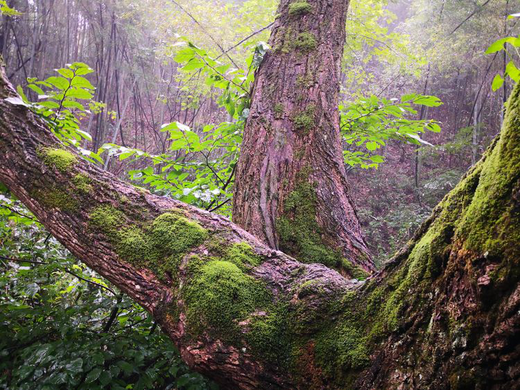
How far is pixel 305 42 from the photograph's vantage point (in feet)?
5.64

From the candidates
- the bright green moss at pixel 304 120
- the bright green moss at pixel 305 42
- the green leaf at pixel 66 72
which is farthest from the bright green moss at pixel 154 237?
the bright green moss at pixel 305 42

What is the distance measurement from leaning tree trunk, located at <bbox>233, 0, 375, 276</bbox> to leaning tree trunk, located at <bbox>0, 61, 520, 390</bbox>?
0.38 metres

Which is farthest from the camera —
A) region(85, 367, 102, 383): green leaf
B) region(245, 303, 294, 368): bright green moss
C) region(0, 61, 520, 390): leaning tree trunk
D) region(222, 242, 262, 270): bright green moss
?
region(85, 367, 102, 383): green leaf

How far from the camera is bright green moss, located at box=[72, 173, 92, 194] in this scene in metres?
1.11

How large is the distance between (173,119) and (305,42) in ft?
23.7

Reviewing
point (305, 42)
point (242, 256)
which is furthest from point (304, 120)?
point (242, 256)

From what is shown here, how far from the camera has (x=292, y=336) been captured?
81cm

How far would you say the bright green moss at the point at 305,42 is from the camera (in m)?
1.71

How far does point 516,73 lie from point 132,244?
41.4 inches

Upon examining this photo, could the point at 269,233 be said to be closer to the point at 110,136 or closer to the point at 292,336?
the point at 292,336

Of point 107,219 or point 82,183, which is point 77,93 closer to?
point 82,183

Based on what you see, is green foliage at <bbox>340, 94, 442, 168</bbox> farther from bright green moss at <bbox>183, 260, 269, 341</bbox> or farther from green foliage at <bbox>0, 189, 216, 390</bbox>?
green foliage at <bbox>0, 189, 216, 390</bbox>

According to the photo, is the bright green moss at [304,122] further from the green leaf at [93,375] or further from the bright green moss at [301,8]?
the green leaf at [93,375]

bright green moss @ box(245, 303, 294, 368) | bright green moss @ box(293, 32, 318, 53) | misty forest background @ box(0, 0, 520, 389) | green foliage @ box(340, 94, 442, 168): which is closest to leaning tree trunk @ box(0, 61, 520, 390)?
bright green moss @ box(245, 303, 294, 368)
